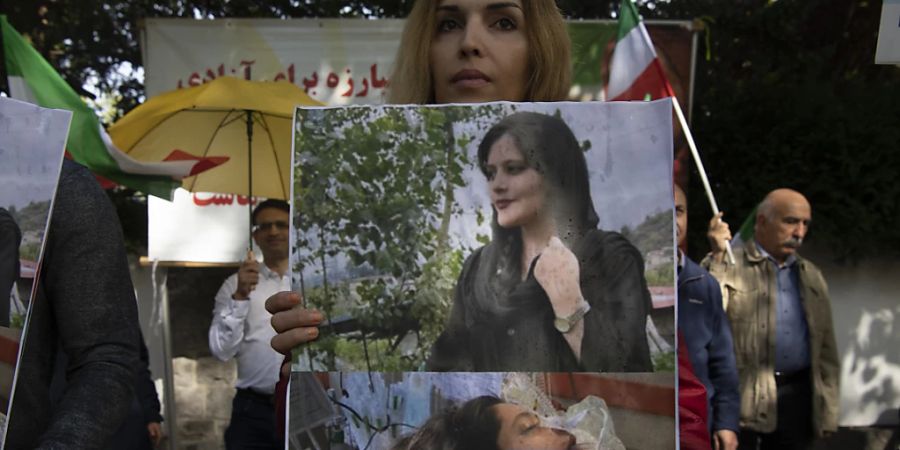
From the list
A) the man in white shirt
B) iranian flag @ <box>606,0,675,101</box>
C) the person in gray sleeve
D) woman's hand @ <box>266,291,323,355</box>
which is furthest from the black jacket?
iranian flag @ <box>606,0,675,101</box>

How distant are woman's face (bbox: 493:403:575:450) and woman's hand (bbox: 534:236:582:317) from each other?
0.15 metres

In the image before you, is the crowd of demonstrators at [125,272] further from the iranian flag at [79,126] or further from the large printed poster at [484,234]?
the iranian flag at [79,126]

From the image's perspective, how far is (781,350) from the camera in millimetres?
4383

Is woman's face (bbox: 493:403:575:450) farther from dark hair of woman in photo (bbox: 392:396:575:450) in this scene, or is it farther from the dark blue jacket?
the dark blue jacket

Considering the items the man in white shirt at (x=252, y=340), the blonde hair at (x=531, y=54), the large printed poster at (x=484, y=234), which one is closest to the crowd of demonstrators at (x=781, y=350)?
the man in white shirt at (x=252, y=340)

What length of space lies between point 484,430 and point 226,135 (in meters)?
3.91

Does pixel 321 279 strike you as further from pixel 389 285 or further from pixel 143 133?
pixel 143 133

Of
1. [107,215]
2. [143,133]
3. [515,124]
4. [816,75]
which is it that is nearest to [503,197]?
[515,124]

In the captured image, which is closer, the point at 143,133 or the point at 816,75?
the point at 143,133

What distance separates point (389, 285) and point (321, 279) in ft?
0.32

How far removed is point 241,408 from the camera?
428 cm

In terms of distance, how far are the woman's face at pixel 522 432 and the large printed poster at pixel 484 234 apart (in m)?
0.06

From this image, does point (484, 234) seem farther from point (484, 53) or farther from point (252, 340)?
point (252, 340)

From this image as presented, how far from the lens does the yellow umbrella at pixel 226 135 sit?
451 centimetres
